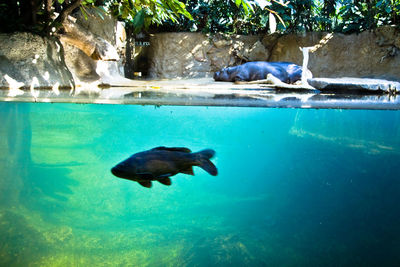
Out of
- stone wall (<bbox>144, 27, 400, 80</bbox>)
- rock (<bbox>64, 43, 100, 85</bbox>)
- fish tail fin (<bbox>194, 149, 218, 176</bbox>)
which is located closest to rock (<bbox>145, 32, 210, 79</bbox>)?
stone wall (<bbox>144, 27, 400, 80</bbox>)

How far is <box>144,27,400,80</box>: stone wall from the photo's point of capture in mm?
11594

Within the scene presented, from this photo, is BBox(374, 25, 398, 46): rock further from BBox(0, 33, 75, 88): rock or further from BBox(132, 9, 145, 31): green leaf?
BBox(132, 9, 145, 31): green leaf

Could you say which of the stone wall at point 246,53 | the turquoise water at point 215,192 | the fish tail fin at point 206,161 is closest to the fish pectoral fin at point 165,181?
the fish tail fin at point 206,161

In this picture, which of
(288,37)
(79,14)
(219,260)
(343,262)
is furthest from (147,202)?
(288,37)

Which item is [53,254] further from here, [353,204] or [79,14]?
[79,14]

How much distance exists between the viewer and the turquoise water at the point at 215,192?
4.49 m

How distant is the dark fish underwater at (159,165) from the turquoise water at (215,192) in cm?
110

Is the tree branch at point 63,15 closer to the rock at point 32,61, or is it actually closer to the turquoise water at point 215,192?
A: the rock at point 32,61

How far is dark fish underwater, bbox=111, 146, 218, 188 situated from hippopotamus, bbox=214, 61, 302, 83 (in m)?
6.61

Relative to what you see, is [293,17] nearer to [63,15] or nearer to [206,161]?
[63,15]

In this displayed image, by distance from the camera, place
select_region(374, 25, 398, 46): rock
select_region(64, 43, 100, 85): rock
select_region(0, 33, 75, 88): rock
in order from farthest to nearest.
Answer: select_region(374, 25, 398, 46): rock < select_region(64, 43, 100, 85): rock < select_region(0, 33, 75, 88): rock

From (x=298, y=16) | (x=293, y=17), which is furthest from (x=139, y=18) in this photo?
(x=293, y=17)

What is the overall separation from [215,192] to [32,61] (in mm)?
4068

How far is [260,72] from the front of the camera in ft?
A: 32.0
